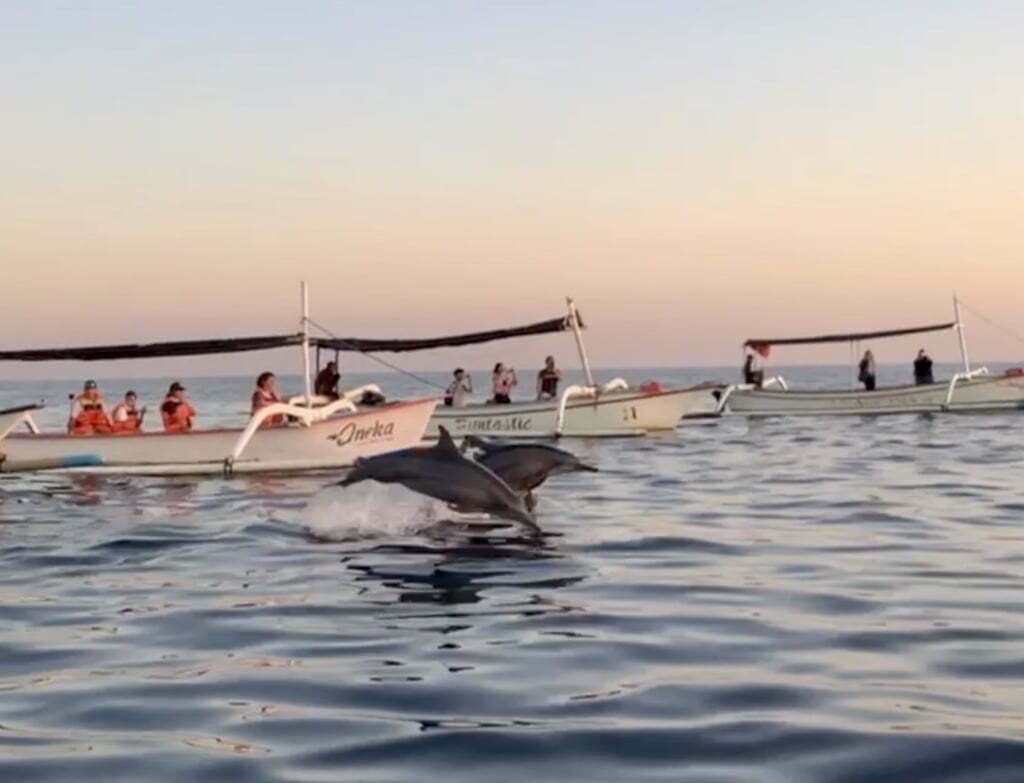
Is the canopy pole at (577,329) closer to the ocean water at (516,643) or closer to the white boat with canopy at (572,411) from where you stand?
the white boat with canopy at (572,411)

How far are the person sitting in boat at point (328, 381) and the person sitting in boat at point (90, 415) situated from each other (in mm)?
5991

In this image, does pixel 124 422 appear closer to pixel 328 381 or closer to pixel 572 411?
pixel 328 381

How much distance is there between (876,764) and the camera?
6973 mm

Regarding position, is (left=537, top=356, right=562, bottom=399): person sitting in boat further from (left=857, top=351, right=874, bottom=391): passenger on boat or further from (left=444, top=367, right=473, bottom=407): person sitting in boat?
(left=857, top=351, right=874, bottom=391): passenger on boat

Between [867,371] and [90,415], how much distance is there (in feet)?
101

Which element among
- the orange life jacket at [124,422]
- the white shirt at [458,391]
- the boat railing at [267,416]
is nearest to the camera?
the boat railing at [267,416]

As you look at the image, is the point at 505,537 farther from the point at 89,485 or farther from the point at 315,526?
the point at 89,485

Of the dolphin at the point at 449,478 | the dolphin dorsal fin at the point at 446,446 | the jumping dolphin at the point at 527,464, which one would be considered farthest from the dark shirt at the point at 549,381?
the dolphin dorsal fin at the point at 446,446

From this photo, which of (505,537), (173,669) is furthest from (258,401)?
(173,669)

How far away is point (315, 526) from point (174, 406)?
13390 millimetres

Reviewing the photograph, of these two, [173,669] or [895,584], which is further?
[895,584]

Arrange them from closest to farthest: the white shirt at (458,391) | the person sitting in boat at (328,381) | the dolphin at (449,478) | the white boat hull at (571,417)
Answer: the dolphin at (449,478) → the person sitting in boat at (328,381) → the white boat hull at (571,417) → the white shirt at (458,391)

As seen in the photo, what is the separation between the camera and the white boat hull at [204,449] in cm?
2733

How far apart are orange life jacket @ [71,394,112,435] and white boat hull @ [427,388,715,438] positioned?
9949mm
